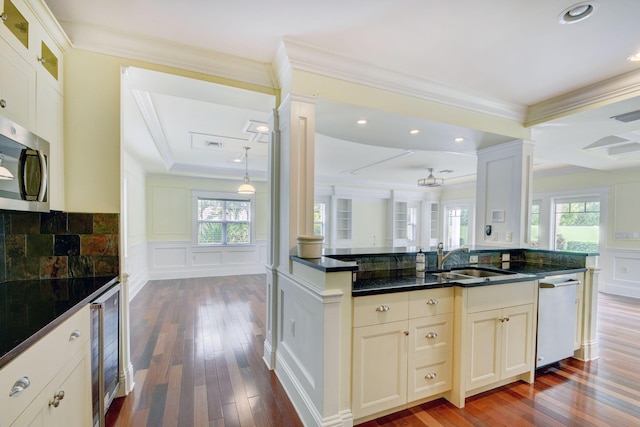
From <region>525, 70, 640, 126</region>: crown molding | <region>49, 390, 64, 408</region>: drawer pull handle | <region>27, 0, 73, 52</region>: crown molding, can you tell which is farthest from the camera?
<region>525, 70, 640, 126</region>: crown molding

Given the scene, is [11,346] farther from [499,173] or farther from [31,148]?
[499,173]

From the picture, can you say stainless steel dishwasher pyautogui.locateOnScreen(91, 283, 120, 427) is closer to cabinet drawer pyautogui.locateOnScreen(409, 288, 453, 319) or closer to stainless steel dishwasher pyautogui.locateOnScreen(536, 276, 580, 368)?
cabinet drawer pyautogui.locateOnScreen(409, 288, 453, 319)

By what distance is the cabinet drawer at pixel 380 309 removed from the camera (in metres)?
1.83

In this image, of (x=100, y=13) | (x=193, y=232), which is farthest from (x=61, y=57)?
(x=193, y=232)

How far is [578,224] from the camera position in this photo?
606cm

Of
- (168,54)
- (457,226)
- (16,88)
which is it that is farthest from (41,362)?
(457,226)

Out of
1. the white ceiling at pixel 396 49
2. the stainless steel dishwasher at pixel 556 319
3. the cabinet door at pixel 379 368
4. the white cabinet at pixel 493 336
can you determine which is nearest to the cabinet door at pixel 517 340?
the white cabinet at pixel 493 336

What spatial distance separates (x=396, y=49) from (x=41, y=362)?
2.76 m

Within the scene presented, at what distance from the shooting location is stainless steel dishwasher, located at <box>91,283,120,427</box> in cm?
165

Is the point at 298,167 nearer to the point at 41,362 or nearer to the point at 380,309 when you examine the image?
the point at 380,309

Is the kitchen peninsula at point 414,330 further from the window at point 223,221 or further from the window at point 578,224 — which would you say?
the window at point 223,221

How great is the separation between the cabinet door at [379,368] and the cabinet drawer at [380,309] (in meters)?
0.04

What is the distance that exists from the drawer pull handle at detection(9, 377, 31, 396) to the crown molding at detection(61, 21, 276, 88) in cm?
211

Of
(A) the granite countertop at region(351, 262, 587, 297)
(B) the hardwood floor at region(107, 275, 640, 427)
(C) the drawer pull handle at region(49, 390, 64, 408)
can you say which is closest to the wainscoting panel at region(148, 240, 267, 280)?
(B) the hardwood floor at region(107, 275, 640, 427)
